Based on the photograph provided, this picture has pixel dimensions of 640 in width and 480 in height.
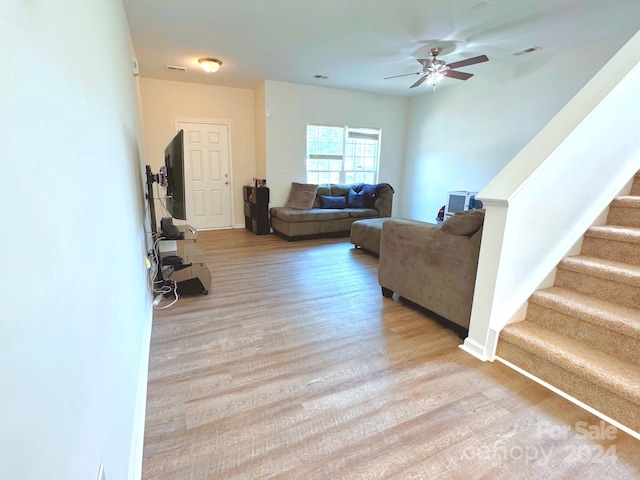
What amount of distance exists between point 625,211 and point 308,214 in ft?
12.1

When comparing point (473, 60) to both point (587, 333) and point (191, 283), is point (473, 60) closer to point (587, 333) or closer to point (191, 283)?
point (587, 333)

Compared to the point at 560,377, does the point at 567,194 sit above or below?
above

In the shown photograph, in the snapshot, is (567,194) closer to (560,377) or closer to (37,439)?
(560,377)

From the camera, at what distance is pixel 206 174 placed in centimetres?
573

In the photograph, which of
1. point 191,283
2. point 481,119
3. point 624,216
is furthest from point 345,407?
point 481,119

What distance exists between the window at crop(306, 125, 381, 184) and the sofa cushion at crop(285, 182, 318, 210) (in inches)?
17.6

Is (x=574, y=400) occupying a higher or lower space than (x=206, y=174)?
lower

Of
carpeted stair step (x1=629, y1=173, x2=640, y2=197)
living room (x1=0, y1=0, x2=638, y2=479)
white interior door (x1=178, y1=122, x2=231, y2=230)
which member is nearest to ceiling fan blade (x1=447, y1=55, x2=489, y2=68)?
carpeted stair step (x1=629, y1=173, x2=640, y2=197)

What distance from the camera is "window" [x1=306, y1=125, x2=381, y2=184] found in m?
5.92

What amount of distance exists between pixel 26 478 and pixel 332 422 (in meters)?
1.27

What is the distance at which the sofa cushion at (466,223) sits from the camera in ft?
6.64

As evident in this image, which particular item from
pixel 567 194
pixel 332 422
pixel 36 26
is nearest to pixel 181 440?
pixel 332 422

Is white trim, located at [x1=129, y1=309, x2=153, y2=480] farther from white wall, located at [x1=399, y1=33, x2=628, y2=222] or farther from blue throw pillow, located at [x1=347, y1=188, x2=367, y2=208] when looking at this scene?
white wall, located at [x1=399, y1=33, x2=628, y2=222]

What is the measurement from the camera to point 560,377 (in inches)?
66.3
